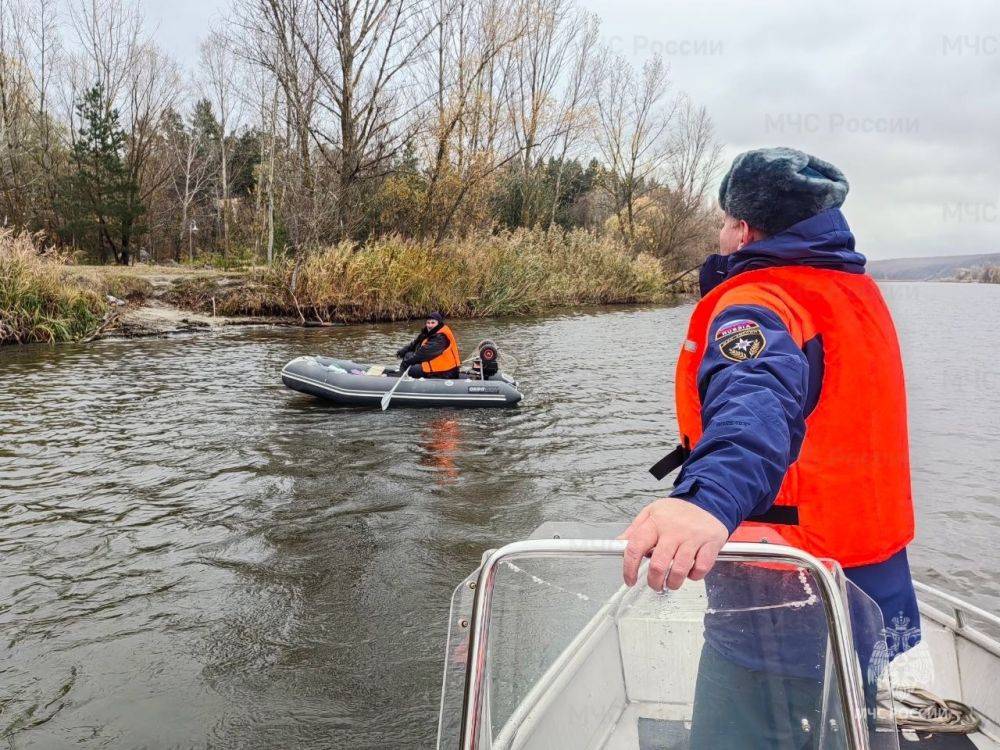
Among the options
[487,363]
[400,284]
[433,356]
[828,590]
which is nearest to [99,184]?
[400,284]

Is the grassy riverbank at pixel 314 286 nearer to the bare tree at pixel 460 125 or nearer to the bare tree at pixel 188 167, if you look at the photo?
the bare tree at pixel 460 125

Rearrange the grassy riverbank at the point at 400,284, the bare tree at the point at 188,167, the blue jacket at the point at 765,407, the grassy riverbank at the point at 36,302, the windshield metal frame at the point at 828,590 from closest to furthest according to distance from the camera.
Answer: the blue jacket at the point at 765,407 → the windshield metal frame at the point at 828,590 → the grassy riverbank at the point at 36,302 → the grassy riverbank at the point at 400,284 → the bare tree at the point at 188,167

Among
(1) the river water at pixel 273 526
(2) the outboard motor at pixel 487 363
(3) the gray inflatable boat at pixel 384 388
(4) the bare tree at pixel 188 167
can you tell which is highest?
(4) the bare tree at pixel 188 167

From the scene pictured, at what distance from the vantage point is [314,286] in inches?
665

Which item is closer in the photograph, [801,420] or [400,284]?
[801,420]

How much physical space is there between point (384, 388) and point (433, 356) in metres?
0.78

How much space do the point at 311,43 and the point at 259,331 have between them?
8103 mm

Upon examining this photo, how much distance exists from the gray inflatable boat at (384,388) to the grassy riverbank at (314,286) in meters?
6.56

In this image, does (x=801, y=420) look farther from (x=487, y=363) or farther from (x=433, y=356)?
(x=487, y=363)

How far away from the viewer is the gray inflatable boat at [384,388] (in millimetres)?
9039

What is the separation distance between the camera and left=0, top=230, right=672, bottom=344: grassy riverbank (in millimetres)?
12938

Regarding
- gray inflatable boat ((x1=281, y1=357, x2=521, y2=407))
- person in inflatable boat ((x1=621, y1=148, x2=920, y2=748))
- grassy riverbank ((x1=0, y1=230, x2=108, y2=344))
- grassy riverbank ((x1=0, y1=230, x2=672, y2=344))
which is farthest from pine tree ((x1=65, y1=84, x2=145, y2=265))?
person in inflatable boat ((x1=621, y1=148, x2=920, y2=748))

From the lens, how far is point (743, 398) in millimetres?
1226

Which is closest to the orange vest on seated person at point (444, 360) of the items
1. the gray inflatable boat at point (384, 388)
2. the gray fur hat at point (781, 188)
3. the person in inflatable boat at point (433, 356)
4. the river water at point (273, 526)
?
the person in inflatable boat at point (433, 356)
